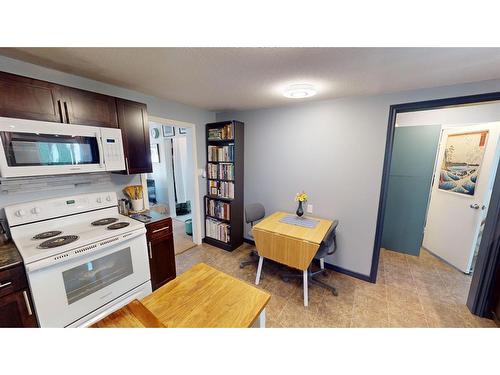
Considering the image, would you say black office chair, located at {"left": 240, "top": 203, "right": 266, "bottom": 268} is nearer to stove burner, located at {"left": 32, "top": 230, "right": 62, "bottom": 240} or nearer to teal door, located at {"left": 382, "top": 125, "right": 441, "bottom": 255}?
stove burner, located at {"left": 32, "top": 230, "right": 62, "bottom": 240}

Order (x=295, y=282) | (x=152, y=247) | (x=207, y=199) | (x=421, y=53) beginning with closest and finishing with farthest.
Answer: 1. (x=421, y=53)
2. (x=152, y=247)
3. (x=295, y=282)
4. (x=207, y=199)

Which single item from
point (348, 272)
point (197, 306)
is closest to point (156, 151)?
point (197, 306)

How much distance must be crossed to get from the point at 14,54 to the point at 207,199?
7.87ft

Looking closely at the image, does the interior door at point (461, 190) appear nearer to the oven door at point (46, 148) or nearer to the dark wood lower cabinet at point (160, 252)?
the dark wood lower cabinet at point (160, 252)

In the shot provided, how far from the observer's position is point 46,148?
1.40 metres

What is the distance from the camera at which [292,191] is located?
9.00ft

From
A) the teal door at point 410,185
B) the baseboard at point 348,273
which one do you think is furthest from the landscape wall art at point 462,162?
the baseboard at point 348,273

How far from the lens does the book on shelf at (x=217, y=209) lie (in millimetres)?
3006

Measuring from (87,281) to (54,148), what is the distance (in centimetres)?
107

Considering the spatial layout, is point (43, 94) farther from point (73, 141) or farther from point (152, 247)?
point (152, 247)

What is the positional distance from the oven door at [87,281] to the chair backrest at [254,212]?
53.3 inches
